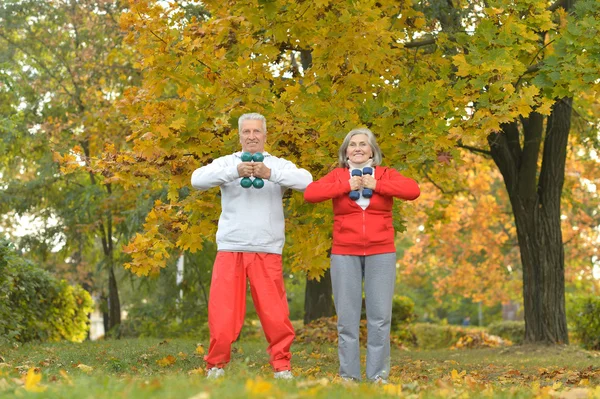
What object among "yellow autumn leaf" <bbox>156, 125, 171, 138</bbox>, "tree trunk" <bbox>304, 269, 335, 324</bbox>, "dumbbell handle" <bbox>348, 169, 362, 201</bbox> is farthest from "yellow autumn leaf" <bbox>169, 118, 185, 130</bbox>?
"tree trunk" <bbox>304, 269, 335, 324</bbox>

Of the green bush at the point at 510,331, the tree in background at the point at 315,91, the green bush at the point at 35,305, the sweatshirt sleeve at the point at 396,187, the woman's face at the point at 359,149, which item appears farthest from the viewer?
the green bush at the point at 510,331

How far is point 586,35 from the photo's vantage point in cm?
817

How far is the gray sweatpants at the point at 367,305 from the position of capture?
6.26 metres

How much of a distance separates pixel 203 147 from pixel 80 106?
11.9 m

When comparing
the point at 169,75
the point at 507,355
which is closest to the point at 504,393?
the point at 169,75

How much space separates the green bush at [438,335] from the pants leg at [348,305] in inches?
793

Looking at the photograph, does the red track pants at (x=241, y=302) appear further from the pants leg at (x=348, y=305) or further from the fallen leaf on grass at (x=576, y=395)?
the fallen leaf on grass at (x=576, y=395)

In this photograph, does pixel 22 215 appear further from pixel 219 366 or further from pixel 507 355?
pixel 219 366

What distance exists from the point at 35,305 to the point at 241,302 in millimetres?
8028

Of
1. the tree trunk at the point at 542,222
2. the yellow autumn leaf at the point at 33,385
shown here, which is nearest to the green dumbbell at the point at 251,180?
the yellow autumn leaf at the point at 33,385

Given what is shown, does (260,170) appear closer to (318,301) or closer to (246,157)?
(246,157)

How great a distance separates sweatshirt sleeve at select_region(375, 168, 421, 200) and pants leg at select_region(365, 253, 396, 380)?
0.47 meters

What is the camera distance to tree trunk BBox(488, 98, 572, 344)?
1412 cm

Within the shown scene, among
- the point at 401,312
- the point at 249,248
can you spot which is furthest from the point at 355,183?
the point at 401,312
